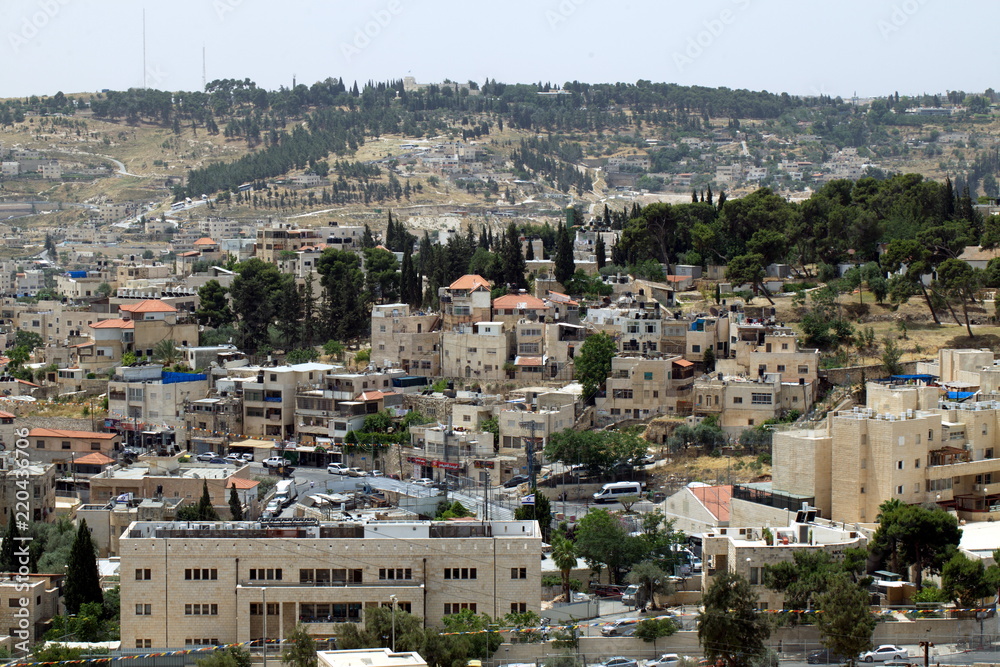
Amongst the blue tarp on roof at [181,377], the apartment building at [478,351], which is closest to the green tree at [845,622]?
the apartment building at [478,351]

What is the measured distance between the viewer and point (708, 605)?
24.1 m

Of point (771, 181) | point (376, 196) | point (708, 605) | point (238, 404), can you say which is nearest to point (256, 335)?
point (238, 404)

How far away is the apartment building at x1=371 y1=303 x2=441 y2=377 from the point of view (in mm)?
51031

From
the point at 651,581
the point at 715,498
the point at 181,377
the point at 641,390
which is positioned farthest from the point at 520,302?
the point at 651,581

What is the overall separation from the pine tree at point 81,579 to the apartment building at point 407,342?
2101 cm

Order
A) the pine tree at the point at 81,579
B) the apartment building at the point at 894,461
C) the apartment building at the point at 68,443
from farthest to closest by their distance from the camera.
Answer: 1. the apartment building at the point at 68,443
2. the apartment building at the point at 894,461
3. the pine tree at the point at 81,579

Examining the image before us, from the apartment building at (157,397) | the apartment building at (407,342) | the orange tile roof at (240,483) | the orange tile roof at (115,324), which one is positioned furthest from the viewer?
the orange tile roof at (115,324)

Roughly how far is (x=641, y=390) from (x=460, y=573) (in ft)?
64.6

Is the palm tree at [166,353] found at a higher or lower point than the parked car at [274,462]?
higher

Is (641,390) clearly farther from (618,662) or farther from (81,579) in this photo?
(618,662)

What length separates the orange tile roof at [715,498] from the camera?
34.1m

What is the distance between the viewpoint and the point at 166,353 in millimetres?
54094

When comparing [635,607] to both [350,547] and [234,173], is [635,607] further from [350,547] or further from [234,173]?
[234,173]

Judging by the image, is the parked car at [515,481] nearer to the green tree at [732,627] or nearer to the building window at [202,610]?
the building window at [202,610]
